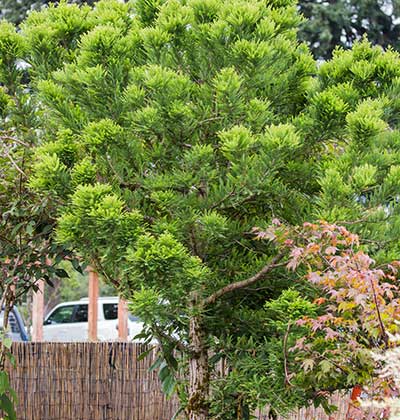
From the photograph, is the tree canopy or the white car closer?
the tree canopy

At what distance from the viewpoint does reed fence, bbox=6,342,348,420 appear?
5793mm

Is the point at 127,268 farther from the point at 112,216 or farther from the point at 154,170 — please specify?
the point at 154,170

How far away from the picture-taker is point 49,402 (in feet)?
19.1

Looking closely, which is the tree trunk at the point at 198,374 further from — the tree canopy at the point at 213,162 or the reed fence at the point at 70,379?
the reed fence at the point at 70,379

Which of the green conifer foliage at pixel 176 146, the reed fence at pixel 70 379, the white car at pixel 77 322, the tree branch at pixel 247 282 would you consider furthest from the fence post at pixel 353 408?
the white car at pixel 77 322

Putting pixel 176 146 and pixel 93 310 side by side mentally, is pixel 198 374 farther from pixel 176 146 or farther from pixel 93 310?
pixel 93 310

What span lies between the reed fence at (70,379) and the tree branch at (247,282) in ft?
9.12

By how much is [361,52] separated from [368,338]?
1.29 metres

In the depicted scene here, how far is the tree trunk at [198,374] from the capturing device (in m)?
3.38

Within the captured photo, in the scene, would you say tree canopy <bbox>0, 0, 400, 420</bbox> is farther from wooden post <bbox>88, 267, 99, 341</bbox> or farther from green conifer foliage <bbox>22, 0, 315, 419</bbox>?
wooden post <bbox>88, 267, 99, 341</bbox>

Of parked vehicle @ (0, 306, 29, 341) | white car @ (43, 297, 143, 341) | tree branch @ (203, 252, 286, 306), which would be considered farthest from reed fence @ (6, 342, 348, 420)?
white car @ (43, 297, 143, 341)

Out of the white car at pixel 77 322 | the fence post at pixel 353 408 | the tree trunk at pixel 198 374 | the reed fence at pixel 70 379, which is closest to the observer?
the fence post at pixel 353 408

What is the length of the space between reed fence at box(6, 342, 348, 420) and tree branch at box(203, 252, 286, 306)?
2780 millimetres

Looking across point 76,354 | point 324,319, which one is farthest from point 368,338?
point 76,354
